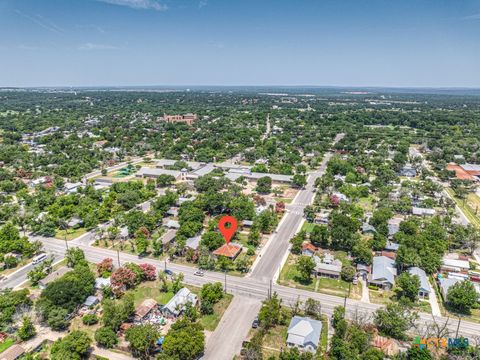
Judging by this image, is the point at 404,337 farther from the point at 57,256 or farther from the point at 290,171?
Answer: the point at 290,171

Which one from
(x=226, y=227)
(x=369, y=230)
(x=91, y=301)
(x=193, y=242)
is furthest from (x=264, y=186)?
(x=91, y=301)

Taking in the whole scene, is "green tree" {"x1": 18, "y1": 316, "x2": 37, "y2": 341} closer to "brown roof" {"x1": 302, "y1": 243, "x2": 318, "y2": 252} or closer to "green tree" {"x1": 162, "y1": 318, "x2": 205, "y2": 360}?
"green tree" {"x1": 162, "y1": 318, "x2": 205, "y2": 360}

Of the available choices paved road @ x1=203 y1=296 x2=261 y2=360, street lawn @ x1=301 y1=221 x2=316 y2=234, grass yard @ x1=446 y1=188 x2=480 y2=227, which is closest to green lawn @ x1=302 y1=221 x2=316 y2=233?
street lawn @ x1=301 y1=221 x2=316 y2=234

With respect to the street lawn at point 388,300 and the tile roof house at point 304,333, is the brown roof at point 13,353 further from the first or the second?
the street lawn at point 388,300

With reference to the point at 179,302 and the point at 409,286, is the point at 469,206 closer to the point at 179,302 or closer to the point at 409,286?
the point at 409,286

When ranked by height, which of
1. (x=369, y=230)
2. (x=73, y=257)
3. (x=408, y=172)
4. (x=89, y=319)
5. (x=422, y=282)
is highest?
(x=73, y=257)

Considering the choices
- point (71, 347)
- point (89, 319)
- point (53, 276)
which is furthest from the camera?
point (53, 276)
